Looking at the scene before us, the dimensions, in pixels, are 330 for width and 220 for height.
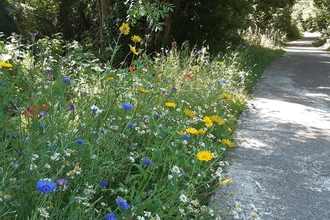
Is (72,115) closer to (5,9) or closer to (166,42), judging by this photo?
(166,42)

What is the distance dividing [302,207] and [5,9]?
12.3m

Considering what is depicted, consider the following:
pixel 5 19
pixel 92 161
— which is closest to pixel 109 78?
pixel 92 161

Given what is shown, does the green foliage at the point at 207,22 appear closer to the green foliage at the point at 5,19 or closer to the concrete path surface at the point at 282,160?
the concrete path surface at the point at 282,160

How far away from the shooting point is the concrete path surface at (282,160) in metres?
2.83

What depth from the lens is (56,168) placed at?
175cm

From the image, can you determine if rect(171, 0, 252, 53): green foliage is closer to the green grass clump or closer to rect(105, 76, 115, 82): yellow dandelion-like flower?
the green grass clump

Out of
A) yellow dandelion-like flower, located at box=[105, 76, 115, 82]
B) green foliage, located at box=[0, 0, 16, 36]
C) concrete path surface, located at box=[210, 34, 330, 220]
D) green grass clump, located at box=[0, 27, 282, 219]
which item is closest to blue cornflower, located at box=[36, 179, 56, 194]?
green grass clump, located at box=[0, 27, 282, 219]

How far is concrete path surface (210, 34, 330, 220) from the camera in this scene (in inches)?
111

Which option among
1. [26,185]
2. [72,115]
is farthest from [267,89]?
[26,185]

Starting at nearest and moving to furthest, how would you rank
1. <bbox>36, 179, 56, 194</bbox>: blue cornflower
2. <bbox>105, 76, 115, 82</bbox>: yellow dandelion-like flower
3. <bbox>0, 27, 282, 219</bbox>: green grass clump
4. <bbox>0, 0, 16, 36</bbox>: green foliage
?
1. <bbox>36, 179, 56, 194</bbox>: blue cornflower
2. <bbox>0, 27, 282, 219</bbox>: green grass clump
3. <bbox>105, 76, 115, 82</bbox>: yellow dandelion-like flower
4. <bbox>0, 0, 16, 36</bbox>: green foliage

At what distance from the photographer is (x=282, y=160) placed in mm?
3789

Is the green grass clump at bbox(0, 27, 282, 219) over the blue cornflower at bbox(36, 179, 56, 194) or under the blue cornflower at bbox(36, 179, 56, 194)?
under

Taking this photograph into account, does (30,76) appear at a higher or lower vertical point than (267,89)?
higher

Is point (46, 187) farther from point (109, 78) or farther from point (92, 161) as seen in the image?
point (109, 78)
